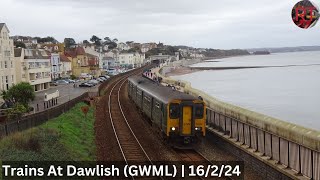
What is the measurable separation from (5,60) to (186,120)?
39.8 m

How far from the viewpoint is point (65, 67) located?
99.6m

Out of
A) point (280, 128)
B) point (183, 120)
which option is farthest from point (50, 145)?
point (280, 128)

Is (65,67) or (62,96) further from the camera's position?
(65,67)

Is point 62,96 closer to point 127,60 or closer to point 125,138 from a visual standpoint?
point 125,138

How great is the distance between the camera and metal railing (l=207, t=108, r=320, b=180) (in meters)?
14.9

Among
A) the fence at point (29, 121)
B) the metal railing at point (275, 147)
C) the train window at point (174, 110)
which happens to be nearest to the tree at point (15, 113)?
the fence at point (29, 121)

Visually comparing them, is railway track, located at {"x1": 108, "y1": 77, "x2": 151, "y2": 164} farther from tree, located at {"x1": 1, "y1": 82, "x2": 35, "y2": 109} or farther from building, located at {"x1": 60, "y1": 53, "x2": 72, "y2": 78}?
building, located at {"x1": 60, "y1": 53, "x2": 72, "y2": 78}

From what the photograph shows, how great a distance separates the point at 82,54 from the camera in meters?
115

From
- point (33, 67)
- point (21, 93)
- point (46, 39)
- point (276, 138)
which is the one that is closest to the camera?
point (276, 138)

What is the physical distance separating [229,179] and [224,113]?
856 cm

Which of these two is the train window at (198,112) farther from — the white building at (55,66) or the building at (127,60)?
the building at (127,60)

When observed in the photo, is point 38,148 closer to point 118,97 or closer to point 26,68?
point 118,97

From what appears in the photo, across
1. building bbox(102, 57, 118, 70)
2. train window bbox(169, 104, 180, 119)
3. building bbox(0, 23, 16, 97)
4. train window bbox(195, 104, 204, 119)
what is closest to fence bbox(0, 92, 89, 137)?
train window bbox(169, 104, 180, 119)

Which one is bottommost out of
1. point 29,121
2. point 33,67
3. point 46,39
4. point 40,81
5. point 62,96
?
point 62,96
